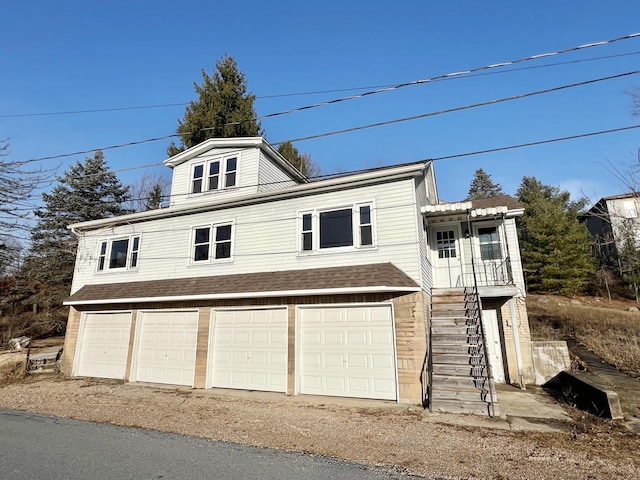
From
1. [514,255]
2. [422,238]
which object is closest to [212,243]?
[422,238]

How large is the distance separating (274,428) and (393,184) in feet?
23.7

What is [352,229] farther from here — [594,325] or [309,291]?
[594,325]

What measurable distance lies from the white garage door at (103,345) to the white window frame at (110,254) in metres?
1.91

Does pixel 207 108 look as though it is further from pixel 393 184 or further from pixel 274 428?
pixel 274 428

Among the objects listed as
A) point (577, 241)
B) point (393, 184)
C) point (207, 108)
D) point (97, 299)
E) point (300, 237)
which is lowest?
point (97, 299)

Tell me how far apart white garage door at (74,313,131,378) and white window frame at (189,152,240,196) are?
5891 mm

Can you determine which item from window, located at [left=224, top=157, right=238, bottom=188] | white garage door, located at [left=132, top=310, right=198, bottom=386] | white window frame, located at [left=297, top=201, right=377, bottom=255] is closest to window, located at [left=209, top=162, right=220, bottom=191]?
window, located at [left=224, top=157, right=238, bottom=188]

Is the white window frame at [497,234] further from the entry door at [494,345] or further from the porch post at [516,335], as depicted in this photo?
the entry door at [494,345]

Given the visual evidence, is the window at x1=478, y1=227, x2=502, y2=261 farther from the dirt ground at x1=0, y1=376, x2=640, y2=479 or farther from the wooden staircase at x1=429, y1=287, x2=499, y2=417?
the dirt ground at x1=0, y1=376, x2=640, y2=479

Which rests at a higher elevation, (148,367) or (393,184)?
(393,184)

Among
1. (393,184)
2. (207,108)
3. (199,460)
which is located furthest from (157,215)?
(207,108)

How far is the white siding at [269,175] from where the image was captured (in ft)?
46.9

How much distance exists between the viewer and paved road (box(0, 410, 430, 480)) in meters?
4.54

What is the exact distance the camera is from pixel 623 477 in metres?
4.46
